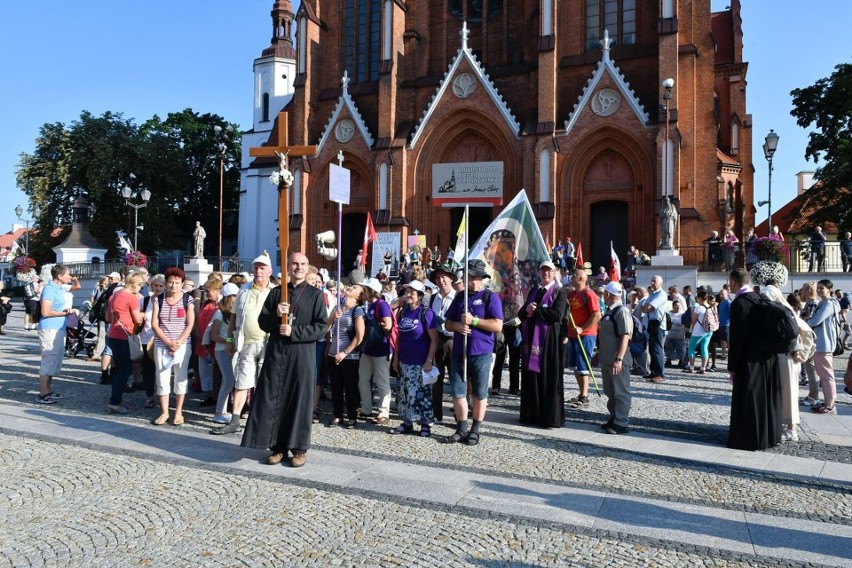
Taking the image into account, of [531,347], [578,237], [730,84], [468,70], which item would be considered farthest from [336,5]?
[531,347]

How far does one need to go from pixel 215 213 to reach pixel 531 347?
175 ft

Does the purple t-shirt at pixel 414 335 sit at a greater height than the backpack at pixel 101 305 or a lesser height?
lesser

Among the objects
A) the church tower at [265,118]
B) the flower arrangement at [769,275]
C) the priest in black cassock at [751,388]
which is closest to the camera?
the priest in black cassock at [751,388]

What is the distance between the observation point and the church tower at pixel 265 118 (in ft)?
155

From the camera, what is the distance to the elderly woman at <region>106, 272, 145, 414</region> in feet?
27.0

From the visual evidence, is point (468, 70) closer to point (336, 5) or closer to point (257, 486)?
point (336, 5)

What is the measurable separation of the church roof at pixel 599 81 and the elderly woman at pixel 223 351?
2196 centimetres

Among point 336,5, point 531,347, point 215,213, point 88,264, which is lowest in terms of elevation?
point 531,347

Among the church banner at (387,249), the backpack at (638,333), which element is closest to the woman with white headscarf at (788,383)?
the backpack at (638,333)

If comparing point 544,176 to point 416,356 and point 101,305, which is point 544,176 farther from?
point 416,356

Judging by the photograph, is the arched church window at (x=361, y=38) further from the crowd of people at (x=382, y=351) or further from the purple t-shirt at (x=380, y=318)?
the purple t-shirt at (x=380, y=318)

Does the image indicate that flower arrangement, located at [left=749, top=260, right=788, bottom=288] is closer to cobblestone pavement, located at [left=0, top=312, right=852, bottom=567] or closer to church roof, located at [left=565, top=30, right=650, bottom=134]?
cobblestone pavement, located at [left=0, top=312, right=852, bottom=567]

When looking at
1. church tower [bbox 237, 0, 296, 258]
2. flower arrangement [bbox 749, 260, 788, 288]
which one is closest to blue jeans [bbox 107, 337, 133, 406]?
flower arrangement [bbox 749, 260, 788, 288]

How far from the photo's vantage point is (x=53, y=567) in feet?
12.4
